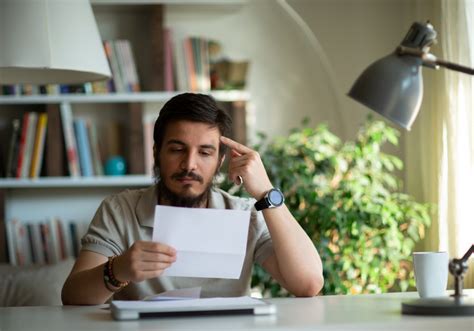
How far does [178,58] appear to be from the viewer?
3.86m

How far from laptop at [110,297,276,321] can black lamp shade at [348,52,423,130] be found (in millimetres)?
466

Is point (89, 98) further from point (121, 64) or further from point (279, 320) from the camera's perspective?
point (279, 320)

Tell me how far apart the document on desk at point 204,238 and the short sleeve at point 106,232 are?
0.46 m

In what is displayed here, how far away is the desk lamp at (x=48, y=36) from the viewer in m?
2.24

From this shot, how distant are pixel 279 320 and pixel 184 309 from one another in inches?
7.6

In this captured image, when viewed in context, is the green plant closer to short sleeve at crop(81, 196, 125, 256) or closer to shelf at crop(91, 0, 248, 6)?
shelf at crop(91, 0, 248, 6)

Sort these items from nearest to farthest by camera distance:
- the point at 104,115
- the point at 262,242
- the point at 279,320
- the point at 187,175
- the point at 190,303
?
the point at 279,320 → the point at 190,303 → the point at 187,175 → the point at 262,242 → the point at 104,115

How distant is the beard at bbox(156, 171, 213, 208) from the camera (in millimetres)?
2269

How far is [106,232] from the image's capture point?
229cm

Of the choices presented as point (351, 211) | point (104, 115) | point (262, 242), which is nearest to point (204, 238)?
point (262, 242)

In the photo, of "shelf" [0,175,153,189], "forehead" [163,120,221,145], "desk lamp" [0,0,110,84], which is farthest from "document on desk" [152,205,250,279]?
"shelf" [0,175,153,189]

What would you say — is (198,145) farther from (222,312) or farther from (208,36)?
(208,36)

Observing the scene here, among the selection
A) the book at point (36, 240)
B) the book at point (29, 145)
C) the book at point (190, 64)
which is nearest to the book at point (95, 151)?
the book at point (29, 145)

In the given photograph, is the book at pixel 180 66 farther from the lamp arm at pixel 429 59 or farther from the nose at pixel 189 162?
the lamp arm at pixel 429 59
